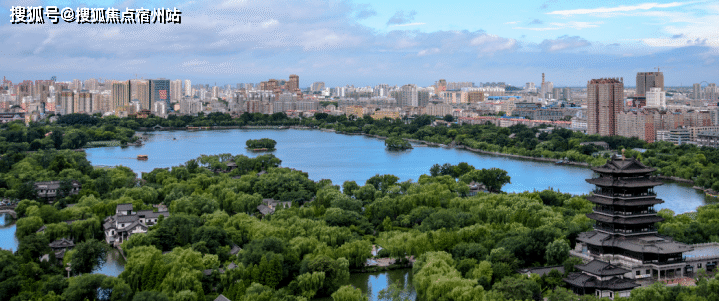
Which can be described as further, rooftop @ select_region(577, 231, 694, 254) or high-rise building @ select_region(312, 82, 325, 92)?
high-rise building @ select_region(312, 82, 325, 92)

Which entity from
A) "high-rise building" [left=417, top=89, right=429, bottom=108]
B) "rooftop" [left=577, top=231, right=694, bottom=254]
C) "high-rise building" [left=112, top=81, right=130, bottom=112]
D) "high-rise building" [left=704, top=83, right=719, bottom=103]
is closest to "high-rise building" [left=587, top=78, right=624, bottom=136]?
"rooftop" [left=577, top=231, right=694, bottom=254]

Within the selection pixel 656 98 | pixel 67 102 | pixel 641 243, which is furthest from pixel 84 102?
pixel 641 243

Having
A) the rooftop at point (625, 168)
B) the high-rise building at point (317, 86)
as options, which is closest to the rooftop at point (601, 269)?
the rooftop at point (625, 168)

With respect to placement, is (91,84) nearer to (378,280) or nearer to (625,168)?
(378,280)

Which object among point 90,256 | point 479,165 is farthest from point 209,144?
point 90,256

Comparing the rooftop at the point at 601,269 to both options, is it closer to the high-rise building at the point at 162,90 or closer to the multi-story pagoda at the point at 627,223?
the multi-story pagoda at the point at 627,223

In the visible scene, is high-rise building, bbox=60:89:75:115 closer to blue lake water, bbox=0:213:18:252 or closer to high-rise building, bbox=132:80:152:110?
high-rise building, bbox=132:80:152:110

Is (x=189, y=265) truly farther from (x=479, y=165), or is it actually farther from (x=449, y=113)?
(x=449, y=113)
